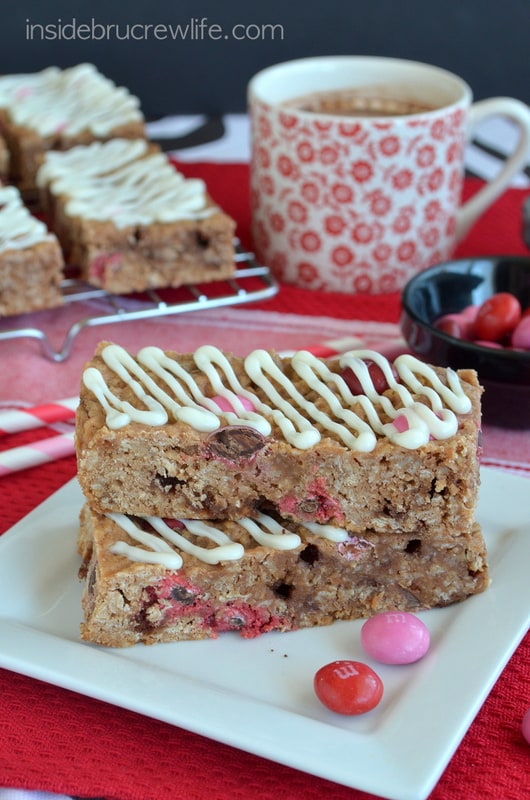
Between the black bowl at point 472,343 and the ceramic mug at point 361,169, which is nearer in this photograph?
the black bowl at point 472,343

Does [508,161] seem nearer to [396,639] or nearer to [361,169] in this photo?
[361,169]

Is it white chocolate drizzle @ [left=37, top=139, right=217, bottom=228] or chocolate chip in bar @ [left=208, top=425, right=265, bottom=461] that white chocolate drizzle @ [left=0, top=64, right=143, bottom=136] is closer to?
white chocolate drizzle @ [left=37, top=139, right=217, bottom=228]

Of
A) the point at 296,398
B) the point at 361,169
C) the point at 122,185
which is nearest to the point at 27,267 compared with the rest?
the point at 122,185

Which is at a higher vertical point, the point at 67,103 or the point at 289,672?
the point at 67,103

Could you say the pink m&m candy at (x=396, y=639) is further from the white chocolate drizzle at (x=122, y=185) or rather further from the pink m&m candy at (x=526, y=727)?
the white chocolate drizzle at (x=122, y=185)

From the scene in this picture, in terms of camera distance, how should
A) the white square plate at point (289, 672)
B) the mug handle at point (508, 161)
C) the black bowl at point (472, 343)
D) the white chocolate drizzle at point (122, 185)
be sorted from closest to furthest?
the white square plate at point (289, 672) < the black bowl at point (472, 343) < the white chocolate drizzle at point (122, 185) < the mug handle at point (508, 161)

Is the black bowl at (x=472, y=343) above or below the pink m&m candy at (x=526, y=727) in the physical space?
above

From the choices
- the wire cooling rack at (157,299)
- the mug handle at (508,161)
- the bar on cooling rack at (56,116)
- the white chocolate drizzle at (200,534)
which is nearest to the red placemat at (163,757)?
the white chocolate drizzle at (200,534)

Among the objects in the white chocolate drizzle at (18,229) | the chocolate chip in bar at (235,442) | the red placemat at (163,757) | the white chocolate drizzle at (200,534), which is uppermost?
the chocolate chip in bar at (235,442)
